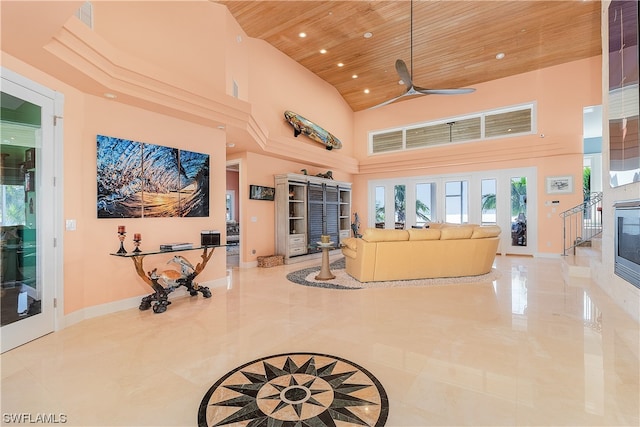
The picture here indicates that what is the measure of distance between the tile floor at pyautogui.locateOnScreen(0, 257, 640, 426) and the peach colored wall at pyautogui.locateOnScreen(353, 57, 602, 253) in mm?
4592

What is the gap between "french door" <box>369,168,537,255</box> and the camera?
26.6 feet

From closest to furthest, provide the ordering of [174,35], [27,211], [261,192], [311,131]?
[27,211], [174,35], [261,192], [311,131]

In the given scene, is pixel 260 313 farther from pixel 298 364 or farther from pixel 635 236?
pixel 635 236

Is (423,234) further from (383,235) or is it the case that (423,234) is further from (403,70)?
(403,70)

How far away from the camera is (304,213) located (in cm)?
764

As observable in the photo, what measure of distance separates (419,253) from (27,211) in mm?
5085

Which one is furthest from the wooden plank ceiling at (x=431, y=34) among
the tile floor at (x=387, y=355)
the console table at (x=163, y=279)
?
the tile floor at (x=387, y=355)

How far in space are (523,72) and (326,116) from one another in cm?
542

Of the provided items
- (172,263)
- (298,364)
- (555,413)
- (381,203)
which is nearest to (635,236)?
(555,413)

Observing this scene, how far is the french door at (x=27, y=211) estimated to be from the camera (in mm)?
2797

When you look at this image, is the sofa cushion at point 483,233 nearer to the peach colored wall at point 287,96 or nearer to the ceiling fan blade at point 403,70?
the ceiling fan blade at point 403,70

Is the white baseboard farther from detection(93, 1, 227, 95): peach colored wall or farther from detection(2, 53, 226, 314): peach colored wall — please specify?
detection(93, 1, 227, 95): peach colored wall

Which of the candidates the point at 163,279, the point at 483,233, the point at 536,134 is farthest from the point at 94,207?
the point at 536,134

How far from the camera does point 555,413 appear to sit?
1.78 meters
